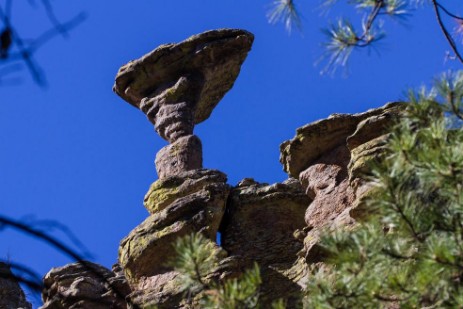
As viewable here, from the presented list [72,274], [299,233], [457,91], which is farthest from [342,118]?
[457,91]

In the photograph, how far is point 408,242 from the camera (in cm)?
842

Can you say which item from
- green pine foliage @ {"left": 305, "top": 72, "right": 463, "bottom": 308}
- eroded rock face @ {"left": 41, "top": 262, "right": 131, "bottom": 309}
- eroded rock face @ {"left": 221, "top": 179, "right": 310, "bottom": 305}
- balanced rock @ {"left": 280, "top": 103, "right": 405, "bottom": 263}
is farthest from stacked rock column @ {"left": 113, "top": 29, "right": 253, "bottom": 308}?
green pine foliage @ {"left": 305, "top": 72, "right": 463, "bottom": 308}

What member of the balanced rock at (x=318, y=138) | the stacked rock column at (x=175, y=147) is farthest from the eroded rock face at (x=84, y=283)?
the balanced rock at (x=318, y=138)

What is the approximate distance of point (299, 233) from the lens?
18.3 meters

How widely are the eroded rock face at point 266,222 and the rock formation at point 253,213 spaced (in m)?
0.02

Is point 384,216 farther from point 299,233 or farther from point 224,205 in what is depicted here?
point 224,205

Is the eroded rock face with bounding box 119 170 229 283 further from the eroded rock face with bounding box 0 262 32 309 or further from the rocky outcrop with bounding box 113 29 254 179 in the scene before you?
the rocky outcrop with bounding box 113 29 254 179

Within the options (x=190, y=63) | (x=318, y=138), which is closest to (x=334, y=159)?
(x=318, y=138)

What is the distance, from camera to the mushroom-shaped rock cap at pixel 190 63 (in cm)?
2561

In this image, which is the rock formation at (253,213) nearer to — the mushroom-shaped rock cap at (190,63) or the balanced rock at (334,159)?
the balanced rock at (334,159)

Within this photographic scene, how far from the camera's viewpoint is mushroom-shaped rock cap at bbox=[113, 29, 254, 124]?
2561 centimetres

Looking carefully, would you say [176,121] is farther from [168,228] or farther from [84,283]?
[84,283]

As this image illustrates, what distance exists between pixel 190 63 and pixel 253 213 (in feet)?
20.7

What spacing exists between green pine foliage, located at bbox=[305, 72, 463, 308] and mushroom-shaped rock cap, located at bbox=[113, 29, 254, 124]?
56.4ft
